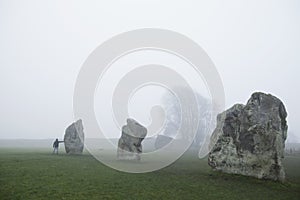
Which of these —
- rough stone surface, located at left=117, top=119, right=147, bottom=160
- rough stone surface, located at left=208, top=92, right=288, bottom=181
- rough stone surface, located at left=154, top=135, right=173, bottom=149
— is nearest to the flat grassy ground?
rough stone surface, located at left=208, top=92, right=288, bottom=181

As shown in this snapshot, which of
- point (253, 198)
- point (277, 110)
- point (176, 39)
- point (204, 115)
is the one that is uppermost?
point (176, 39)

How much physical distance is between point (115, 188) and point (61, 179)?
3284mm

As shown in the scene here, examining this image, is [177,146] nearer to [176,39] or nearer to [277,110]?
[176,39]

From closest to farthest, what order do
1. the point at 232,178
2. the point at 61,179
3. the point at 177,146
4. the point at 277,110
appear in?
the point at 61,179, the point at 232,178, the point at 277,110, the point at 177,146

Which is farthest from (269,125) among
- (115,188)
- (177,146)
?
(177,146)

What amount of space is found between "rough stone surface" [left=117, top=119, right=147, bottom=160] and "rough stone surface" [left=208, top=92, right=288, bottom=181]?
30.6 ft

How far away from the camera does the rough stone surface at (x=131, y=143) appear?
88.4 ft

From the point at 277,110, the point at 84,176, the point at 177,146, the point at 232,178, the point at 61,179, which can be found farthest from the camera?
the point at 177,146

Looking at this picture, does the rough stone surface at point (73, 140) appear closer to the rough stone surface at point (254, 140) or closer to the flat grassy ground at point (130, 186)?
the flat grassy ground at point (130, 186)

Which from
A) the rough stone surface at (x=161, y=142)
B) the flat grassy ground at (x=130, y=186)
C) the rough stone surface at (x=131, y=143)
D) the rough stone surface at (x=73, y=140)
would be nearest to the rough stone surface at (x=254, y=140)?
the flat grassy ground at (x=130, y=186)

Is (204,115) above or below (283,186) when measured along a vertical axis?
above

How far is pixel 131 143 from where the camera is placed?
27.2 m

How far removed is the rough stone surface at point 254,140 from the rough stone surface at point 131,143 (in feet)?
30.6

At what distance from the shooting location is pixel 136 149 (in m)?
27.1
